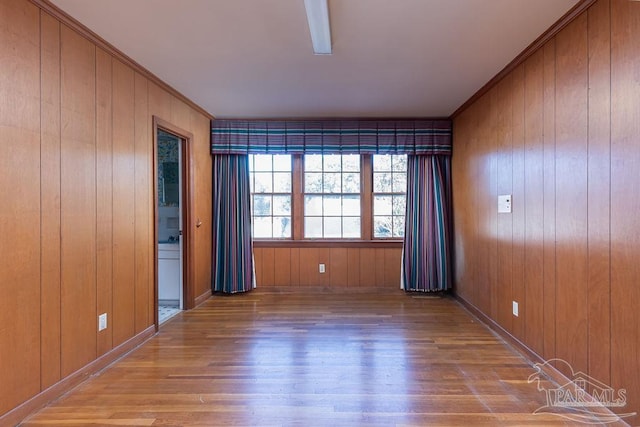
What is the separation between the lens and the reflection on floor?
3653mm

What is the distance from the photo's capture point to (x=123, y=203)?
2.79 meters

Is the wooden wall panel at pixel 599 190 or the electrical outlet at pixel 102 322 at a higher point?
the wooden wall panel at pixel 599 190

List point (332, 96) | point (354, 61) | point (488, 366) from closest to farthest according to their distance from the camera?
point (488, 366) → point (354, 61) → point (332, 96)

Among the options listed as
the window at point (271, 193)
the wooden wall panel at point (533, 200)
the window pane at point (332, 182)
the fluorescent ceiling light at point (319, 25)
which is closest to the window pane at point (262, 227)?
the window at point (271, 193)

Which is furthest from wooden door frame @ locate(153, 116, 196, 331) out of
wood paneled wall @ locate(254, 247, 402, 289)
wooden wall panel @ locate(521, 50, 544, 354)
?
wooden wall panel @ locate(521, 50, 544, 354)

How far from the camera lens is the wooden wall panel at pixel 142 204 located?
297cm

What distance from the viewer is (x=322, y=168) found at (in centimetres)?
486

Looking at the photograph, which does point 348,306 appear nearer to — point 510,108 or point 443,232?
point 443,232

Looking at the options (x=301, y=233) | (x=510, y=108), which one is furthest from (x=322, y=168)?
(x=510, y=108)

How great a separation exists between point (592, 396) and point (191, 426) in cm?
238

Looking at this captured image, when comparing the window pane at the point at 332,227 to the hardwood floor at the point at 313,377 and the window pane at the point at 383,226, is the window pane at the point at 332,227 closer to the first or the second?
the window pane at the point at 383,226

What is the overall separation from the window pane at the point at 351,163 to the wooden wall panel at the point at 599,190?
3062mm

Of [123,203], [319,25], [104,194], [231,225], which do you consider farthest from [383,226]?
[104,194]

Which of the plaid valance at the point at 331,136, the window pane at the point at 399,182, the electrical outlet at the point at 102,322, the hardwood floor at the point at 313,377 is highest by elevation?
the plaid valance at the point at 331,136
